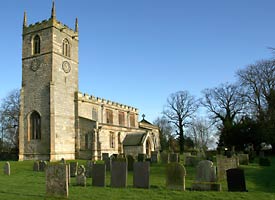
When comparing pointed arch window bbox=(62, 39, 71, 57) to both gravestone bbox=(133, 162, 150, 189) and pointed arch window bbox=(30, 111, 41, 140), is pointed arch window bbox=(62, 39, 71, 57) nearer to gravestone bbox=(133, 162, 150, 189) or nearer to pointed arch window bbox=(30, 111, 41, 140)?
pointed arch window bbox=(30, 111, 41, 140)

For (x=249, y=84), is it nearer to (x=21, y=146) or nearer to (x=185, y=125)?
(x=185, y=125)

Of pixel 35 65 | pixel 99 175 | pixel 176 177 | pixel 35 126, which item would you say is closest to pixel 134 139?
pixel 35 126

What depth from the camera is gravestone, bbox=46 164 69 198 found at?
30.8ft

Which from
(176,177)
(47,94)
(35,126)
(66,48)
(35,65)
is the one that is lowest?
(176,177)

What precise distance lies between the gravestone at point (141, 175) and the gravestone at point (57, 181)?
10.3ft

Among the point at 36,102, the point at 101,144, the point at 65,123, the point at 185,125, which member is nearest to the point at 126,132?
the point at 101,144

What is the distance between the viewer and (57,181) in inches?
374

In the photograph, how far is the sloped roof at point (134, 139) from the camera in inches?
1330

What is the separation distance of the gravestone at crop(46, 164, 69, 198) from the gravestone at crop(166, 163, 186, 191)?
3.96 metres

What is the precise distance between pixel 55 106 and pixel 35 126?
3.18 m

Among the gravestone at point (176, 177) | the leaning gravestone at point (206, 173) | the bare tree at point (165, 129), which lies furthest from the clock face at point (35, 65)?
the bare tree at point (165, 129)

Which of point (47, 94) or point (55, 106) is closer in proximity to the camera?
point (55, 106)

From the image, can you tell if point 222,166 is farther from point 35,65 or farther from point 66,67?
point 35,65

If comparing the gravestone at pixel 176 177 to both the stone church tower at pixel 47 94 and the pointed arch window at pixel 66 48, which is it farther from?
the pointed arch window at pixel 66 48
